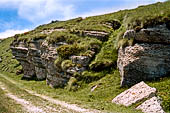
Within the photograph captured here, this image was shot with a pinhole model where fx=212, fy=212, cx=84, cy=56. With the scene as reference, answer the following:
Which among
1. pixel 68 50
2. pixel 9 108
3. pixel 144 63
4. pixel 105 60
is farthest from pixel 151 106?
pixel 68 50

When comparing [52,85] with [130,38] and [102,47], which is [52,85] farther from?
[130,38]

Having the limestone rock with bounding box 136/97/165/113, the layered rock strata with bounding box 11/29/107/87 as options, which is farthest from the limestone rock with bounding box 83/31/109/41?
the limestone rock with bounding box 136/97/165/113

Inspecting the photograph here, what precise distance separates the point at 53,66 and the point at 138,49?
66.8ft

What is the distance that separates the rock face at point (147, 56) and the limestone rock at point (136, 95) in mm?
2939

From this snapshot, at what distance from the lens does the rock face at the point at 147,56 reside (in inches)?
868

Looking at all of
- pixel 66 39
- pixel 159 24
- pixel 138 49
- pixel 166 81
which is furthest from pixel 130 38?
pixel 66 39

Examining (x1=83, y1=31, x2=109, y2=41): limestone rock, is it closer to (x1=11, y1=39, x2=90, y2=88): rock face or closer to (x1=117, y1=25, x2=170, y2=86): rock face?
(x1=11, y1=39, x2=90, y2=88): rock face

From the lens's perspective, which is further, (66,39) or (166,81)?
(66,39)

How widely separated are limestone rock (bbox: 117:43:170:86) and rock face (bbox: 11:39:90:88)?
9.38 meters

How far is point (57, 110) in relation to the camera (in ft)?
54.8

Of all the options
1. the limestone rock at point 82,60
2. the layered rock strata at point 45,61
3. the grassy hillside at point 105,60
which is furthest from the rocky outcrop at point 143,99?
the layered rock strata at point 45,61

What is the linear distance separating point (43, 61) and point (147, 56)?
28.8 meters

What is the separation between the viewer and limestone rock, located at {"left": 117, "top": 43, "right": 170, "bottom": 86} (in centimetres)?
2203

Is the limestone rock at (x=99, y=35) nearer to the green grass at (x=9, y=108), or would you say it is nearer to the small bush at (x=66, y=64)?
the small bush at (x=66, y=64)
